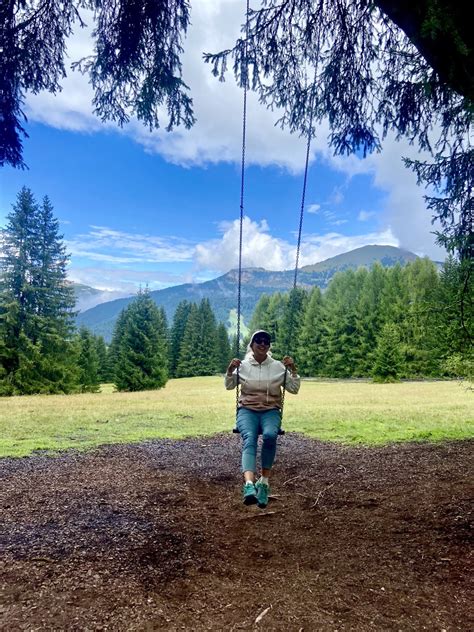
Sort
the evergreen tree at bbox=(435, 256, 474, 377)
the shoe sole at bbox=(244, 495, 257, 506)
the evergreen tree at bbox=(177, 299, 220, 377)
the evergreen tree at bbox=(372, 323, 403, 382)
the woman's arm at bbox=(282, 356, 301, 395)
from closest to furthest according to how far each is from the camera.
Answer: the shoe sole at bbox=(244, 495, 257, 506)
the woman's arm at bbox=(282, 356, 301, 395)
the evergreen tree at bbox=(435, 256, 474, 377)
the evergreen tree at bbox=(372, 323, 403, 382)
the evergreen tree at bbox=(177, 299, 220, 377)

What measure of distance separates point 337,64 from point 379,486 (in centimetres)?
557

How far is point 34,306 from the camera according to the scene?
29.4 m

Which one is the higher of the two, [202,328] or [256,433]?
[202,328]

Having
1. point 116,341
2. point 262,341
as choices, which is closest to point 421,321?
point 262,341

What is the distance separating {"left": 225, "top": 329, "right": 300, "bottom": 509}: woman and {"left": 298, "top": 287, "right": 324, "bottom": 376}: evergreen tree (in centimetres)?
4741

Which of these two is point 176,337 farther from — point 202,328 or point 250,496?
point 250,496

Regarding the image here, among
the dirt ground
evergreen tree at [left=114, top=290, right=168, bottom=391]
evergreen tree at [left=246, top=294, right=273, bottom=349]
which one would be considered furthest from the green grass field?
evergreen tree at [left=246, top=294, right=273, bottom=349]

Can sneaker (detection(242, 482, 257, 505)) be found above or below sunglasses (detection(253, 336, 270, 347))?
below

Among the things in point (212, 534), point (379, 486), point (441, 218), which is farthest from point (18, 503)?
point (441, 218)

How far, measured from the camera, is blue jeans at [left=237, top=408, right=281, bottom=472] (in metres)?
5.09

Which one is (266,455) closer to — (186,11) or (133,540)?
(133,540)

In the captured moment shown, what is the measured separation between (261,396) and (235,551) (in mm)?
1924

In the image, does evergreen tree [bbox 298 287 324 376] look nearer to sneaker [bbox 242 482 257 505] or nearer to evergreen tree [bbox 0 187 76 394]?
evergreen tree [bbox 0 187 76 394]

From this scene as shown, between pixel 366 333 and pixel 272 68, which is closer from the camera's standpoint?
pixel 272 68
